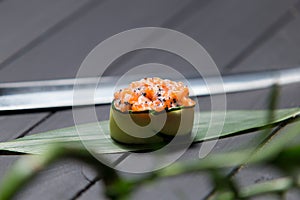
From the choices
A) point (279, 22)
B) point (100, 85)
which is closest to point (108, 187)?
point (100, 85)

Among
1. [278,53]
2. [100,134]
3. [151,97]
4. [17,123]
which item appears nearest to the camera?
[100,134]

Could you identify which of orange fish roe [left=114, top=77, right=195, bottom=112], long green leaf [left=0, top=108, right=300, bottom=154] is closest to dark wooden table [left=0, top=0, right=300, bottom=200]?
orange fish roe [left=114, top=77, right=195, bottom=112]

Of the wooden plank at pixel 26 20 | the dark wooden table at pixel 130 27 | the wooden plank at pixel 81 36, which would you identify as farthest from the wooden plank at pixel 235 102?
the wooden plank at pixel 26 20

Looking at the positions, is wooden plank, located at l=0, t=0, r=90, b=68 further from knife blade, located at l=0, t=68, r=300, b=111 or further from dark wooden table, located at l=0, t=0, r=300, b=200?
knife blade, located at l=0, t=68, r=300, b=111

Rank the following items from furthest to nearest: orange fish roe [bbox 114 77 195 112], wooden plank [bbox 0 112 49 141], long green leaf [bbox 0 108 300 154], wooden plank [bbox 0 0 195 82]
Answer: wooden plank [bbox 0 0 195 82] → wooden plank [bbox 0 112 49 141] → orange fish roe [bbox 114 77 195 112] → long green leaf [bbox 0 108 300 154]

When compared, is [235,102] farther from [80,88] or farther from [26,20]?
[26,20]

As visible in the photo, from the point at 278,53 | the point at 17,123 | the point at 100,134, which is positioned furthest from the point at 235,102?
the point at 100,134

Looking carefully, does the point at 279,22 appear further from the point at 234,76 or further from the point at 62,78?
the point at 62,78
